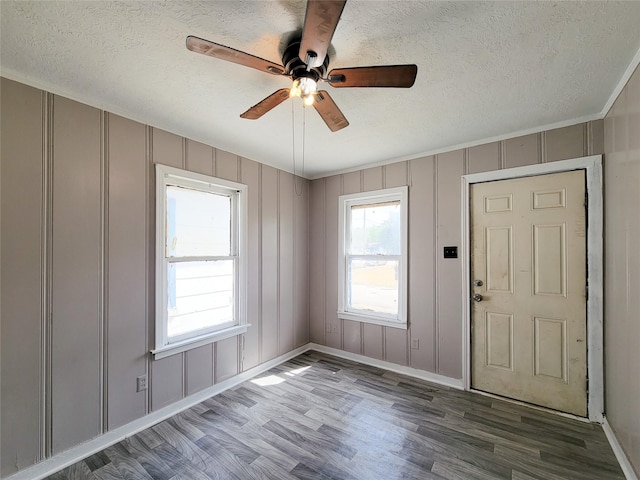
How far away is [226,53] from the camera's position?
1185mm

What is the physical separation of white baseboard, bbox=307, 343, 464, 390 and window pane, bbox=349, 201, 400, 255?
1.30 m

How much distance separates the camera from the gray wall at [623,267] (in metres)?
1.59

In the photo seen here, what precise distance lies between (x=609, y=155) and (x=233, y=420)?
3580mm

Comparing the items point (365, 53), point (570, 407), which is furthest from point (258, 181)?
point (570, 407)

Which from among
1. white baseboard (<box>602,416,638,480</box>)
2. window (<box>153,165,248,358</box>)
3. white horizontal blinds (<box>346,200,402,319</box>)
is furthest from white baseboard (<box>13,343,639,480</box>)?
white horizontal blinds (<box>346,200,402,319</box>)

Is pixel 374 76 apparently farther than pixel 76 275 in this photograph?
No

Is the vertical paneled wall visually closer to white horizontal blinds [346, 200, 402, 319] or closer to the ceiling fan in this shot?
white horizontal blinds [346, 200, 402, 319]

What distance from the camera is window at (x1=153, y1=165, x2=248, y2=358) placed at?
2.31m

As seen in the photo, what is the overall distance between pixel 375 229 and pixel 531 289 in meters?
1.64

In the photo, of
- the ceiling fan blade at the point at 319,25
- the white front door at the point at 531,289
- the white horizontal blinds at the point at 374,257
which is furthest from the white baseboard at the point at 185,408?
the ceiling fan blade at the point at 319,25

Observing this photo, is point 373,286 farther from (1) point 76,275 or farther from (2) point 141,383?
(1) point 76,275

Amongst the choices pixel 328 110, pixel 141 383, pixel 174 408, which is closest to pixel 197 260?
pixel 141 383

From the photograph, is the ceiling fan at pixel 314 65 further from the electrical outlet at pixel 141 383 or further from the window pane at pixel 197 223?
the electrical outlet at pixel 141 383

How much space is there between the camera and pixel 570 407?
2.27m
